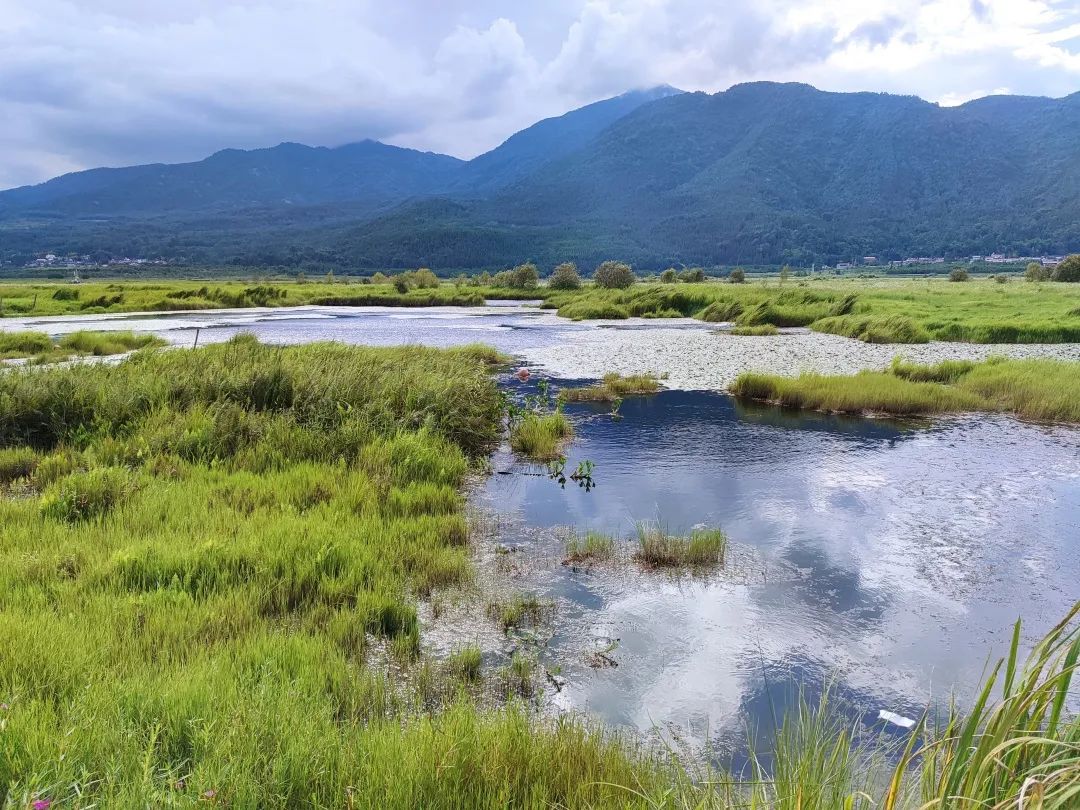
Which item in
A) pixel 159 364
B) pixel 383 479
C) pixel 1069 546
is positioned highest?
pixel 159 364

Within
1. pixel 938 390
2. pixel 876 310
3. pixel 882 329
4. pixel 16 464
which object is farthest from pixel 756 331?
pixel 16 464

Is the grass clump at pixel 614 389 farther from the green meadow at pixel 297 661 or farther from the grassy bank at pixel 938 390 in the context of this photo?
the green meadow at pixel 297 661

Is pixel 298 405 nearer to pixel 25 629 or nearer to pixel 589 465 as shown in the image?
pixel 589 465

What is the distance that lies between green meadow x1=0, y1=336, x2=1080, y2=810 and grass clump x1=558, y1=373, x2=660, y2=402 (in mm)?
7187

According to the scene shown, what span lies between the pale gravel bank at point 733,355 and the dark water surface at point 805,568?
7.70 metres

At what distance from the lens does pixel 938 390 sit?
16891 mm

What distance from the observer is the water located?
5.29 metres

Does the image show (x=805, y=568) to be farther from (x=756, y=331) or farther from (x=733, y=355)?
(x=756, y=331)

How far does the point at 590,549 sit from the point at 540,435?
18.2ft

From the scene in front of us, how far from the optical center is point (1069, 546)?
8.20 meters

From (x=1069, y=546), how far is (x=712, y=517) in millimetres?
4370

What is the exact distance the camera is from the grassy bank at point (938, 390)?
51.5 feet

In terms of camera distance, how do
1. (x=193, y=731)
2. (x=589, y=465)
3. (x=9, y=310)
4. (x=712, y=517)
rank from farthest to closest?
(x=9, y=310) → (x=589, y=465) → (x=712, y=517) → (x=193, y=731)

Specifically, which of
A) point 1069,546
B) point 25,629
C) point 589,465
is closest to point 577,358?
point 589,465
